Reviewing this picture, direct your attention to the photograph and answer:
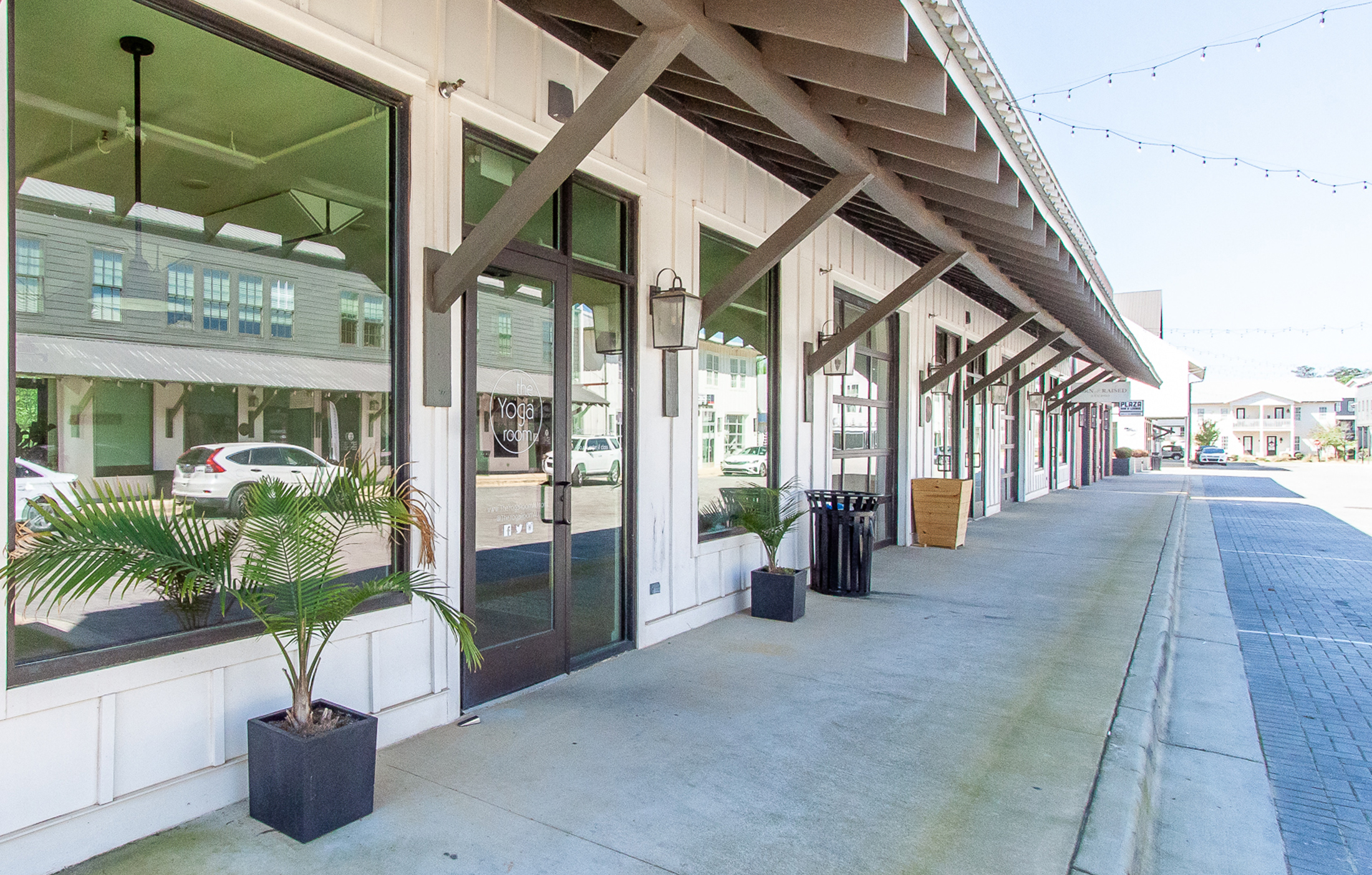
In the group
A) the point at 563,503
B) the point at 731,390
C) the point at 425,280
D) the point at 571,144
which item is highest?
the point at 571,144

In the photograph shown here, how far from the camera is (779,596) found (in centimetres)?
554

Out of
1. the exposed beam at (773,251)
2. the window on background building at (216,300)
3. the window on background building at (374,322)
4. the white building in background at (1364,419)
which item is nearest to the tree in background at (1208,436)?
the white building in background at (1364,419)

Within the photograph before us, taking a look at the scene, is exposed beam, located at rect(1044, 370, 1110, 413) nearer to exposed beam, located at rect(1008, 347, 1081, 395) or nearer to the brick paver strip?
exposed beam, located at rect(1008, 347, 1081, 395)

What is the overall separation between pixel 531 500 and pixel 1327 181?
35.2 feet

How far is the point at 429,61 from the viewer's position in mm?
3408

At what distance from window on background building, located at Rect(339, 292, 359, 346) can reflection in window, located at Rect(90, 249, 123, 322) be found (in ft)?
2.50

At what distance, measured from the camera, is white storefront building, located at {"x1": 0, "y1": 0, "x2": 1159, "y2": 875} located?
2467 millimetres

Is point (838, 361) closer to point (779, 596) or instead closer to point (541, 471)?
point (779, 596)

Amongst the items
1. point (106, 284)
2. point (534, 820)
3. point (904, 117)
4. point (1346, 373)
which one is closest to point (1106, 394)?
point (904, 117)

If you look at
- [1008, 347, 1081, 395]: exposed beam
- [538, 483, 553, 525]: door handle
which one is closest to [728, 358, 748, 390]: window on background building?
[538, 483, 553, 525]: door handle

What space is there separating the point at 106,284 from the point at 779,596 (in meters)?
4.17

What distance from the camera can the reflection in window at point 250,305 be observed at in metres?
2.96

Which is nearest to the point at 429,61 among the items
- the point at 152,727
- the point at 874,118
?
the point at 874,118

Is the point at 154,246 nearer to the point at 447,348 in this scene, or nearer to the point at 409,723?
the point at 447,348
